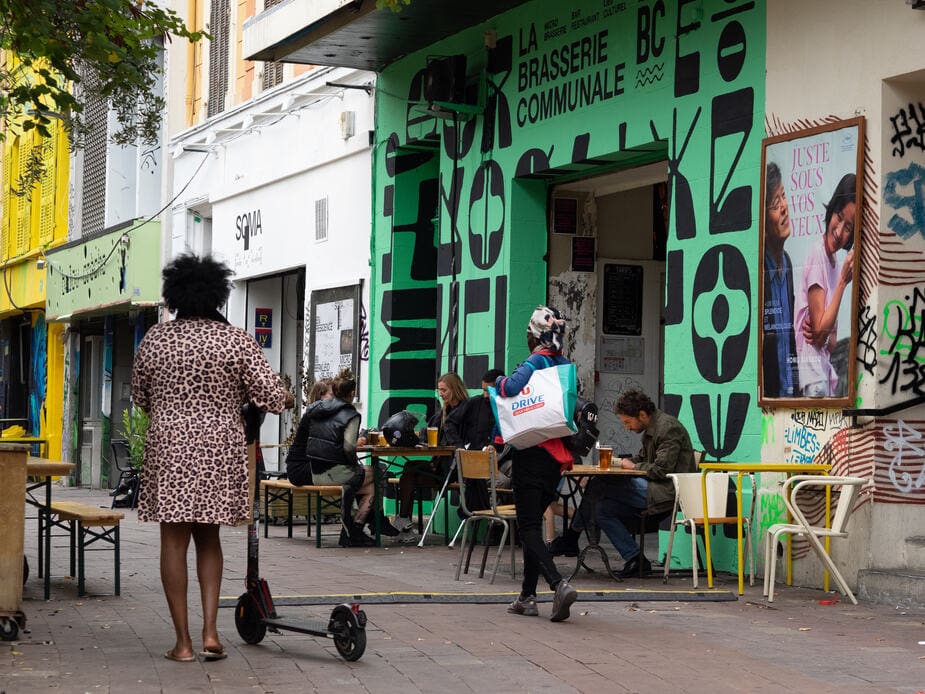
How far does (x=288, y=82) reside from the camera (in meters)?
19.4

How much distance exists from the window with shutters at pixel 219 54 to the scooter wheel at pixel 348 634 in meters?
15.9

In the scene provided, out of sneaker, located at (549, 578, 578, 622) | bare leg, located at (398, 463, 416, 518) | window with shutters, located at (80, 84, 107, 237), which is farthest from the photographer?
window with shutters, located at (80, 84, 107, 237)

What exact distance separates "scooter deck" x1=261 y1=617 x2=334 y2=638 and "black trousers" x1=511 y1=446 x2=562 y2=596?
176 centimetres

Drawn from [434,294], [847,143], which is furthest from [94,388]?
[847,143]

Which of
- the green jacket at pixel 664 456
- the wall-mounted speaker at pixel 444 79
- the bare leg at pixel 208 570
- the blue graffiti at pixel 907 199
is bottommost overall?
the bare leg at pixel 208 570

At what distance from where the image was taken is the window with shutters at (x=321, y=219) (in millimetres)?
18562

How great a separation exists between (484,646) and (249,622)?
119cm

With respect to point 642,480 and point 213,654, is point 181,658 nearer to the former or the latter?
point 213,654

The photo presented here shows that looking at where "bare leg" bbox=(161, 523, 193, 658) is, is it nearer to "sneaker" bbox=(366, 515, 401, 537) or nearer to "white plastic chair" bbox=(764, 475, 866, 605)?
"white plastic chair" bbox=(764, 475, 866, 605)

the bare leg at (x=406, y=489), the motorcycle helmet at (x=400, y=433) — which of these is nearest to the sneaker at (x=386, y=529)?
the bare leg at (x=406, y=489)

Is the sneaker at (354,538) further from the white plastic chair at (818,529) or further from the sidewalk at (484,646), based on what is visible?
the white plastic chair at (818,529)

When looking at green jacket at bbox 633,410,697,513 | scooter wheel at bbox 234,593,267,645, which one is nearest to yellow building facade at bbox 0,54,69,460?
green jacket at bbox 633,410,697,513

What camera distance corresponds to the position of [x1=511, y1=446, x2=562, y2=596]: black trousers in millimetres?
8961

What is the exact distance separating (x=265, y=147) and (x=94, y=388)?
990 cm
